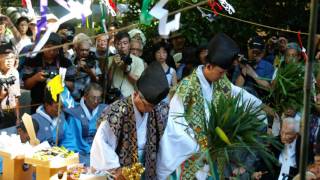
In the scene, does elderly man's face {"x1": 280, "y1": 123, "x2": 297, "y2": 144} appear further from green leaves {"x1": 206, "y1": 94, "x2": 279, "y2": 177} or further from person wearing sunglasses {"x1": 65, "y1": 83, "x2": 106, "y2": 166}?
person wearing sunglasses {"x1": 65, "y1": 83, "x2": 106, "y2": 166}

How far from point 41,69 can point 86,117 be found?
0.81 meters

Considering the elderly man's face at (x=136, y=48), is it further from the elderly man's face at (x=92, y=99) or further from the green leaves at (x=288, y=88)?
the green leaves at (x=288, y=88)

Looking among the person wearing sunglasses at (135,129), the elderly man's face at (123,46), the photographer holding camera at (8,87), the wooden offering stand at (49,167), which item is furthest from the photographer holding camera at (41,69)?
the person wearing sunglasses at (135,129)

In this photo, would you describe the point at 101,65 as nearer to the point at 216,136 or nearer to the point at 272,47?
the point at 272,47

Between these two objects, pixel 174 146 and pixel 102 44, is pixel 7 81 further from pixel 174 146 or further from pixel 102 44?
pixel 174 146

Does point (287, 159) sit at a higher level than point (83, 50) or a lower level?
lower

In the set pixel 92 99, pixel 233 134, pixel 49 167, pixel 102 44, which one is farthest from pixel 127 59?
pixel 233 134

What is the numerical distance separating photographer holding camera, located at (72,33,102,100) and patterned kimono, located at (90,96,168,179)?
7.45 ft

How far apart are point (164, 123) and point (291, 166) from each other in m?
1.41

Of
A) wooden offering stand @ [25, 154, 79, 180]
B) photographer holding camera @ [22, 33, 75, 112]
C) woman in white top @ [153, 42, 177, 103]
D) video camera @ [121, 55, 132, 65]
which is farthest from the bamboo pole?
woman in white top @ [153, 42, 177, 103]

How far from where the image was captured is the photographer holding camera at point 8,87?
5.61 meters

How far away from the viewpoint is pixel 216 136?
3.79 metres

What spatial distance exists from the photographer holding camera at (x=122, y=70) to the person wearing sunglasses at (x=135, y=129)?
2.46m

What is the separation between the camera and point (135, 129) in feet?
13.1
